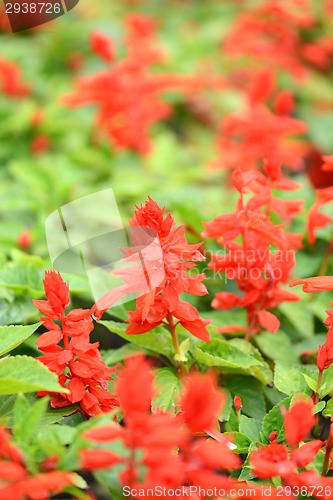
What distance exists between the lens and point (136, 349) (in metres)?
1.16

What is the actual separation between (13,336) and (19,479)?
31cm

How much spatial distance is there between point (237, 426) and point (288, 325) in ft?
1.16

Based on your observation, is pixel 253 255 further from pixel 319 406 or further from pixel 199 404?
pixel 199 404

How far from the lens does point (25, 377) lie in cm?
84

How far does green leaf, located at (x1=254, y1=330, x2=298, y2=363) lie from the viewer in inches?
46.1

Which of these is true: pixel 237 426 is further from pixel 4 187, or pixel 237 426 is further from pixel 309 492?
pixel 4 187

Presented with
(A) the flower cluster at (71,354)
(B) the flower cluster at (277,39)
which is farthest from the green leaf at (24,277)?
(B) the flower cluster at (277,39)

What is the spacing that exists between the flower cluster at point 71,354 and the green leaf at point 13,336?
1.3 inches

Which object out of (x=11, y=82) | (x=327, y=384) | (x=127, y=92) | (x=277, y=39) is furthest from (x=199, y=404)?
(x=277, y=39)

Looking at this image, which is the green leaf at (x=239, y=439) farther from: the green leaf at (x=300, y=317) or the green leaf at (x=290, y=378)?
the green leaf at (x=300, y=317)

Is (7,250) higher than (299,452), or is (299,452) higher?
(299,452)

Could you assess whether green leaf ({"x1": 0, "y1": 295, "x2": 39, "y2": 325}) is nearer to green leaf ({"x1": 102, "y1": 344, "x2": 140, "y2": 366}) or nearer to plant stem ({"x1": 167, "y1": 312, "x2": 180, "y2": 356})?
green leaf ({"x1": 102, "y1": 344, "x2": 140, "y2": 366})

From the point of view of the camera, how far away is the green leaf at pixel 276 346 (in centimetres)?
117

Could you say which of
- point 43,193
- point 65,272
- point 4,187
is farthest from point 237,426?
point 4,187
